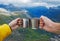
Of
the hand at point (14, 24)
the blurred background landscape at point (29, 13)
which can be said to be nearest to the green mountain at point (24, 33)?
the blurred background landscape at point (29, 13)

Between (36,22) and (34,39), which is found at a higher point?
(36,22)

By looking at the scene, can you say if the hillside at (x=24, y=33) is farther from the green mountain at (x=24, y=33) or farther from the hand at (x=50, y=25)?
the hand at (x=50, y=25)

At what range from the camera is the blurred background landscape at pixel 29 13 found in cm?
143

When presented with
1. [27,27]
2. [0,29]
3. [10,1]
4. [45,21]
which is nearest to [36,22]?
[27,27]

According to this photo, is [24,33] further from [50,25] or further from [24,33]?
[50,25]

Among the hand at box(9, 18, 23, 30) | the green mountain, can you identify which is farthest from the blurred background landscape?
the hand at box(9, 18, 23, 30)

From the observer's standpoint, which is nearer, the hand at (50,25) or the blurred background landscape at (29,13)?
the hand at (50,25)

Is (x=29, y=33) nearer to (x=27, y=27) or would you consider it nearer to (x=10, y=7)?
(x=27, y=27)

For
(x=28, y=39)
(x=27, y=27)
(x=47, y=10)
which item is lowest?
(x=28, y=39)

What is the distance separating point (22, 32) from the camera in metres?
1.44

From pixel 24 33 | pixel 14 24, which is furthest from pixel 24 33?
pixel 14 24

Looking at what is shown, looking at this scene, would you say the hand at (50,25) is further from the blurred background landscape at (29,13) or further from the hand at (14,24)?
the blurred background landscape at (29,13)

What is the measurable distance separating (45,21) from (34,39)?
0.43 meters

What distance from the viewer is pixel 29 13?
148cm
